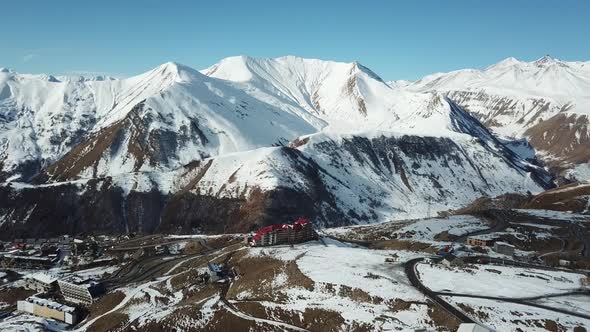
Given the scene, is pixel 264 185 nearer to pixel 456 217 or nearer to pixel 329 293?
pixel 456 217

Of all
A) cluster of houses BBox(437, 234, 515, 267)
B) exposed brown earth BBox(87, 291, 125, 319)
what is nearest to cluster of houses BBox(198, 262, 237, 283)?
exposed brown earth BBox(87, 291, 125, 319)

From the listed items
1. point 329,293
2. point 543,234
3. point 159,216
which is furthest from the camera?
point 159,216

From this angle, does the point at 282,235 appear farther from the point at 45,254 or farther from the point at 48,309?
the point at 45,254

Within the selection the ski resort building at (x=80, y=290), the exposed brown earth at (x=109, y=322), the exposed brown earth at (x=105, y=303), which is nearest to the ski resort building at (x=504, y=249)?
the exposed brown earth at (x=109, y=322)

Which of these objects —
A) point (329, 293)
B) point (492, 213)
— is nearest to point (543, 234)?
point (492, 213)

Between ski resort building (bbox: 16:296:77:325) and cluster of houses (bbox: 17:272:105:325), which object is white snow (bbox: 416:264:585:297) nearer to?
ski resort building (bbox: 16:296:77:325)

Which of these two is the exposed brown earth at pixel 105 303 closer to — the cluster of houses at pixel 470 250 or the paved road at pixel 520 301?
the paved road at pixel 520 301
